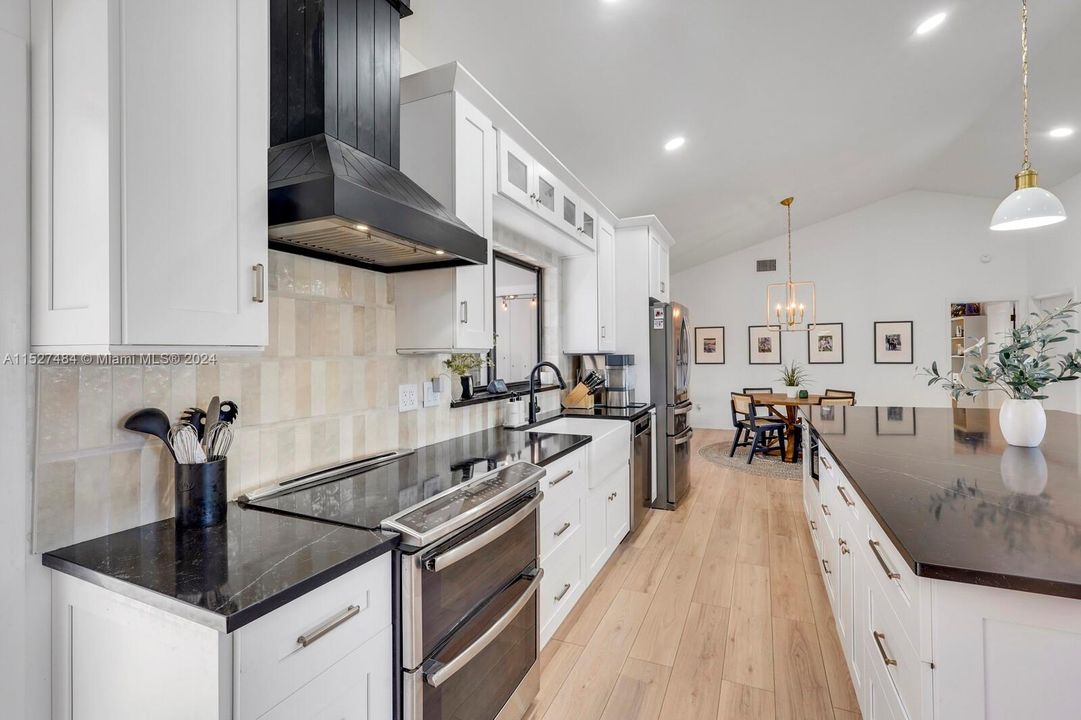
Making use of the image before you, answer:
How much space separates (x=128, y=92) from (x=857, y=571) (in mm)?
2447

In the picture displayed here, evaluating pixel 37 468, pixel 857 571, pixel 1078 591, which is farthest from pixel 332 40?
pixel 857 571

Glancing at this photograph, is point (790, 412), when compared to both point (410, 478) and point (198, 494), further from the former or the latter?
point (198, 494)

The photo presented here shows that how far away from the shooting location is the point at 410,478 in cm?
173

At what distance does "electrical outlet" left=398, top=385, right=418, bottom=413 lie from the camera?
2.14 metres

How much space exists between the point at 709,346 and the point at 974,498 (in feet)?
23.9

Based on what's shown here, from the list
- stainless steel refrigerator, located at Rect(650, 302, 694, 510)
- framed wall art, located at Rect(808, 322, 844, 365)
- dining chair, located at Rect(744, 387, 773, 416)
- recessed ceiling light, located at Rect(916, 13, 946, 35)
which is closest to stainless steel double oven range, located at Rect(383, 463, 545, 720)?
stainless steel refrigerator, located at Rect(650, 302, 694, 510)

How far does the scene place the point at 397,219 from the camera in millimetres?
1419

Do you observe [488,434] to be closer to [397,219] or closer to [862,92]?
[397,219]

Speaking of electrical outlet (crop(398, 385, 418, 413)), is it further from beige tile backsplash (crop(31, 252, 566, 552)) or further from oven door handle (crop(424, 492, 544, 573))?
oven door handle (crop(424, 492, 544, 573))

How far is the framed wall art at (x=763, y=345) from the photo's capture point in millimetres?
8047

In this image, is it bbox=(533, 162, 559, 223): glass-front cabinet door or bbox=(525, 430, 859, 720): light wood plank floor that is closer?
bbox=(525, 430, 859, 720): light wood plank floor

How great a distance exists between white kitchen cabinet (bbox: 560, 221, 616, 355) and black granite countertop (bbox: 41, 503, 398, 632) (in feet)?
9.24

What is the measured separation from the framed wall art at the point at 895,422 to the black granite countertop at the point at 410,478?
5.29 feet

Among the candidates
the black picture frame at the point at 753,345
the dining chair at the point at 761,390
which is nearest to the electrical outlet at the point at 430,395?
the dining chair at the point at 761,390
